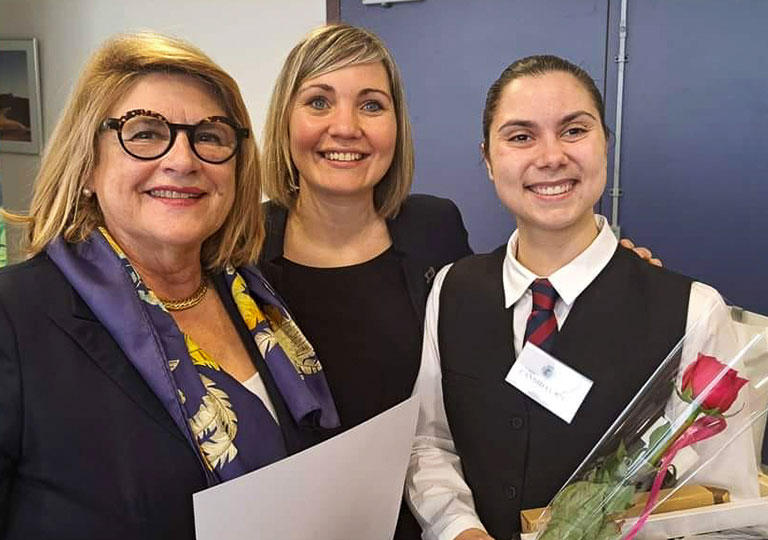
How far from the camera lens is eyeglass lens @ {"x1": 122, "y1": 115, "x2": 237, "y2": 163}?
113 centimetres

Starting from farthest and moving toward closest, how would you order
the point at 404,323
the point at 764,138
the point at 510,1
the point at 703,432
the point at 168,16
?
the point at 168,16
the point at 510,1
the point at 764,138
the point at 404,323
the point at 703,432

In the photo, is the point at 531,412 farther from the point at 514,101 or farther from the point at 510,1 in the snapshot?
the point at 510,1

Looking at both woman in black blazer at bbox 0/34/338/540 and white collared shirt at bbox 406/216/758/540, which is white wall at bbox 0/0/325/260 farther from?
white collared shirt at bbox 406/216/758/540

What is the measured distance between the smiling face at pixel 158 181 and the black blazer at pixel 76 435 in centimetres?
15

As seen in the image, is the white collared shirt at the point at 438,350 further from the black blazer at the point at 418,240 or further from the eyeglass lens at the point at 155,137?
the eyeglass lens at the point at 155,137

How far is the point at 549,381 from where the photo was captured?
50.2 inches

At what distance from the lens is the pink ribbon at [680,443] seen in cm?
87

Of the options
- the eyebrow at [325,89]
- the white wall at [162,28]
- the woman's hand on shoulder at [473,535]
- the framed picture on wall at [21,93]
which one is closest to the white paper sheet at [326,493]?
the woman's hand on shoulder at [473,535]

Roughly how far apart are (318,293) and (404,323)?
0.22 m

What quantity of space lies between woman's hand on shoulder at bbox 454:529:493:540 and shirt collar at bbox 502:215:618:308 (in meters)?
0.42

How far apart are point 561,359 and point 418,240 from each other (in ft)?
1.98

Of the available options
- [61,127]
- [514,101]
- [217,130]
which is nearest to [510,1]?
[514,101]

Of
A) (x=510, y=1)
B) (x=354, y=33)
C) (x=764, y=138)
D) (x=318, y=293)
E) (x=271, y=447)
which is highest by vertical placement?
(x=510, y=1)

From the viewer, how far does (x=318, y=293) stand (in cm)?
170
